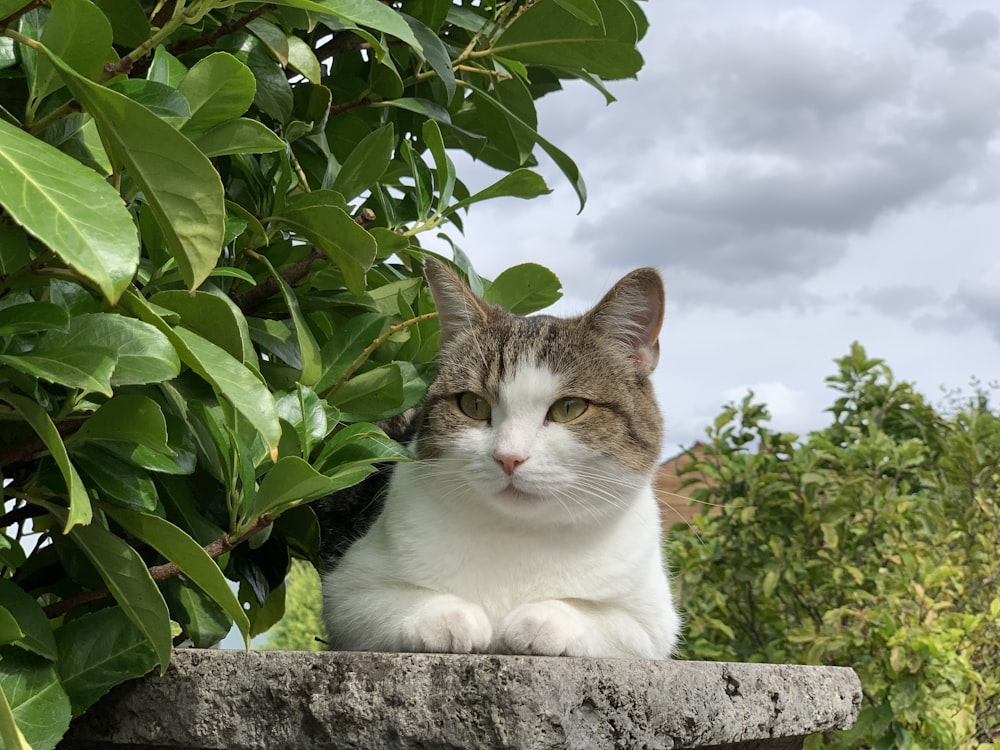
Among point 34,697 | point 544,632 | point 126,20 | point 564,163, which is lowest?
point 34,697

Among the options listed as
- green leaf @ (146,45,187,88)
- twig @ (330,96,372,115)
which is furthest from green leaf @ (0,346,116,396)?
twig @ (330,96,372,115)

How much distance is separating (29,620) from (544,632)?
66cm

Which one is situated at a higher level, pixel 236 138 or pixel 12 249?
pixel 236 138

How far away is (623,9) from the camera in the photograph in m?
1.58

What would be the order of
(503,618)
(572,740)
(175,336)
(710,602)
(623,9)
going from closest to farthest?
1. (175,336)
2. (572,740)
3. (503,618)
4. (623,9)
5. (710,602)

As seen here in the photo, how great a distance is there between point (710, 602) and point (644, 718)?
99.4 inches

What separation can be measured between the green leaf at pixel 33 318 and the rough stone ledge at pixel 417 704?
50cm

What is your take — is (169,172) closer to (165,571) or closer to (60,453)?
(60,453)

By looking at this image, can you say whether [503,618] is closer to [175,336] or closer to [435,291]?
[435,291]

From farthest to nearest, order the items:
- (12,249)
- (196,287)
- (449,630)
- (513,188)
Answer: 1. (513,188)
2. (449,630)
3. (12,249)
4. (196,287)

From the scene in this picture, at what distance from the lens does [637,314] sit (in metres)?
1.81

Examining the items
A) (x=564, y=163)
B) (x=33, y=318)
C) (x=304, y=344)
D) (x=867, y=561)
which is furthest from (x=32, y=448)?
(x=867, y=561)

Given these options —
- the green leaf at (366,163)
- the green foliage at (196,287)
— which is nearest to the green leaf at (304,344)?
the green foliage at (196,287)

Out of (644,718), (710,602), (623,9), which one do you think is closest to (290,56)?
(623,9)
